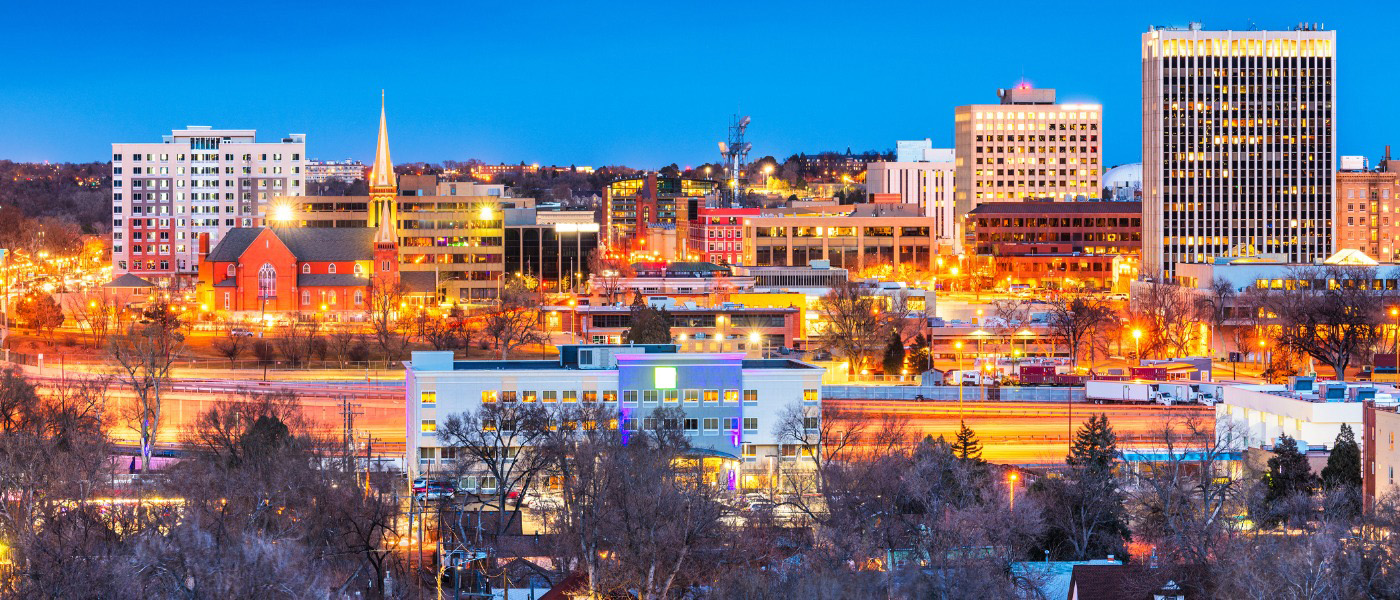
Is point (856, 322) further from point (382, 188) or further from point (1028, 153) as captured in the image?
point (1028, 153)

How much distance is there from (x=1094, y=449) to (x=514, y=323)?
43.0m

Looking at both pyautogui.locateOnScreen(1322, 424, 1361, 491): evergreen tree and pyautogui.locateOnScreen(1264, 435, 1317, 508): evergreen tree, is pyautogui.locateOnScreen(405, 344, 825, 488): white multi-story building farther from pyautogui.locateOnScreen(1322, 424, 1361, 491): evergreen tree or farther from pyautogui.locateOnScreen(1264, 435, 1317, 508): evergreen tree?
pyautogui.locateOnScreen(1322, 424, 1361, 491): evergreen tree

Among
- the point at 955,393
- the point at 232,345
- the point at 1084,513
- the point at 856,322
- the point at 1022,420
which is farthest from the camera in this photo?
the point at 856,322

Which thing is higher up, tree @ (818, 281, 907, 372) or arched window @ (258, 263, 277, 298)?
arched window @ (258, 263, 277, 298)

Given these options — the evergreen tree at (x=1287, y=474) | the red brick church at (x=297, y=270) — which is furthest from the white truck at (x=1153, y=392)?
the red brick church at (x=297, y=270)

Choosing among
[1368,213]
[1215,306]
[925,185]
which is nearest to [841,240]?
[1368,213]

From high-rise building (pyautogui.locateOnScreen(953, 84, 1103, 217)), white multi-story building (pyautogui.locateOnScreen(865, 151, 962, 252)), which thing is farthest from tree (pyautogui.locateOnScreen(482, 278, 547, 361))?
high-rise building (pyautogui.locateOnScreen(953, 84, 1103, 217))

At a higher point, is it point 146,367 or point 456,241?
point 456,241

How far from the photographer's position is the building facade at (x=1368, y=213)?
150875 millimetres

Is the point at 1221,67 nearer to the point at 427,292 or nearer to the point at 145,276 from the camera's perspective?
the point at 427,292

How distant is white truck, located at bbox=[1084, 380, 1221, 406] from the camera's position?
70688 mm

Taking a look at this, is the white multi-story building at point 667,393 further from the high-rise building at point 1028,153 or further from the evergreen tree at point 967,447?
the high-rise building at point 1028,153

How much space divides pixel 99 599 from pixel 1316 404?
33.9m

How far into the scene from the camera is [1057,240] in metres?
156
